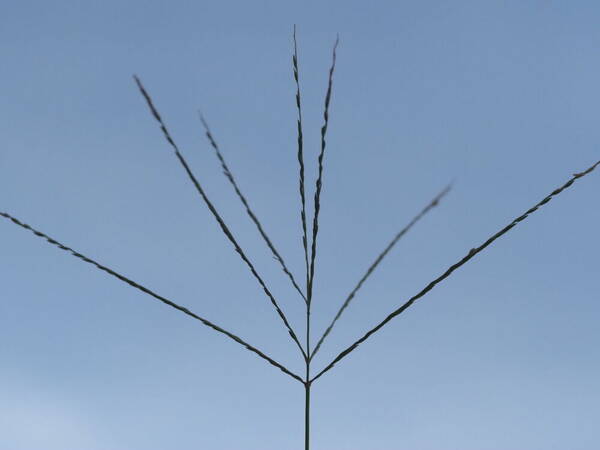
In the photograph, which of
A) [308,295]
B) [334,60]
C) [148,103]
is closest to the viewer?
[148,103]

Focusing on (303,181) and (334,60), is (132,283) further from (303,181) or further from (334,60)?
(334,60)

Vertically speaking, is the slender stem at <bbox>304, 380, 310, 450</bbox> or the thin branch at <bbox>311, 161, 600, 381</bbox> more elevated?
the thin branch at <bbox>311, 161, 600, 381</bbox>

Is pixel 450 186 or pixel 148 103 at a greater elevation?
pixel 148 103

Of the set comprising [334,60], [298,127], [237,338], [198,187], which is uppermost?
[334,60]

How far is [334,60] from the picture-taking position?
2.67 m

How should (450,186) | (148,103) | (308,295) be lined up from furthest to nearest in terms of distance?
(308,295), (148,103), (450,186)

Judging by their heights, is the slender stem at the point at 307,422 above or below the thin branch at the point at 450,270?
below

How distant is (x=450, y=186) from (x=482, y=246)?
51 cm

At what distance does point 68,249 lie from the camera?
6.75 ft

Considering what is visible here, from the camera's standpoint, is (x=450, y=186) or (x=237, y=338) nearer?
(x=450, y=186)

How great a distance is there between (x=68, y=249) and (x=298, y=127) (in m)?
0.89

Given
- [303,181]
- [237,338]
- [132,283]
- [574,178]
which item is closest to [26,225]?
[132,283]

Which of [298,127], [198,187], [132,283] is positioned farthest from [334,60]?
[132,283]

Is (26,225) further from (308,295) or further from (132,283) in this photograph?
(308,295)
